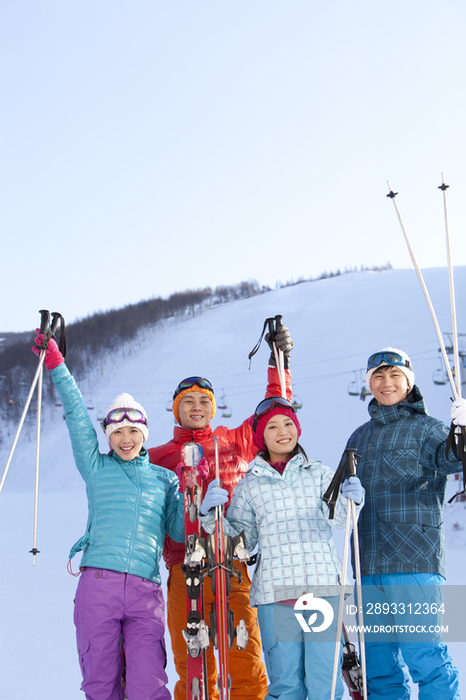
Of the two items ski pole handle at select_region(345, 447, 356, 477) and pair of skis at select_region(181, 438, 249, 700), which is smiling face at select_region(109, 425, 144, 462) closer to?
pair of skis at select_region(181, 438, 249, 700)

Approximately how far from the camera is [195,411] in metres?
3.34

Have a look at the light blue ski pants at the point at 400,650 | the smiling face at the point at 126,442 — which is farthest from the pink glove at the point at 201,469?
the light blue ski pants at the point at 400,650

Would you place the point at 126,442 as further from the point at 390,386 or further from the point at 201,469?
the point at 390,386

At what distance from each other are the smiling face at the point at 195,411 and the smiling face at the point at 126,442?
423mm

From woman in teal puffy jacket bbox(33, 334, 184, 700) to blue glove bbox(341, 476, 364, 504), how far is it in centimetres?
90

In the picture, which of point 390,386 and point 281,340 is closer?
point 390,386

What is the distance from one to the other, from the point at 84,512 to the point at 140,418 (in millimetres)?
10353

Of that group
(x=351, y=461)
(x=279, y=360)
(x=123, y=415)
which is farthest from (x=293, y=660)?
(x=279, y=360)

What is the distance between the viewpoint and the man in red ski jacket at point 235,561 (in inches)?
110

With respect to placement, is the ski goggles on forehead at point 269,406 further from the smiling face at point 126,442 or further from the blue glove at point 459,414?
the blue glove at point 459,414

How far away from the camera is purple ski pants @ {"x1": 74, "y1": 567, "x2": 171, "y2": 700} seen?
2518 mm

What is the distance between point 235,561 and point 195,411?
0.87m

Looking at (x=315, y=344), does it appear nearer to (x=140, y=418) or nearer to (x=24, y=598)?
(x=24, y=598)

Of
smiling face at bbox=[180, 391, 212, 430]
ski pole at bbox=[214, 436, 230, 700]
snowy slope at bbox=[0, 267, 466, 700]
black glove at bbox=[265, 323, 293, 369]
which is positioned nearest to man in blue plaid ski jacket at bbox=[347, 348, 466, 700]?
ski pole at bbox=[214, 436, 230, 700]
